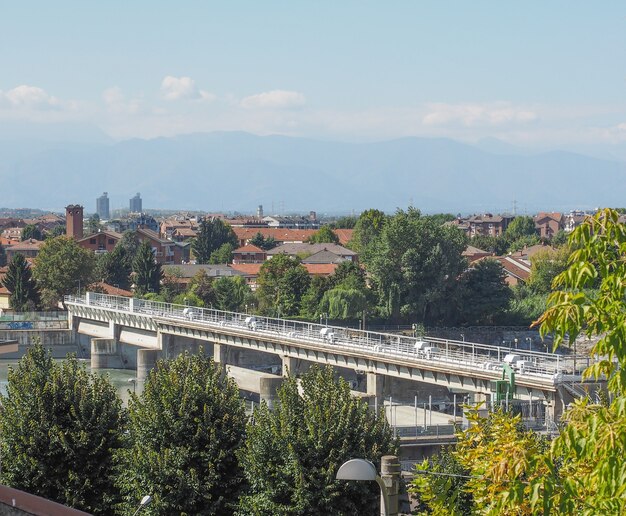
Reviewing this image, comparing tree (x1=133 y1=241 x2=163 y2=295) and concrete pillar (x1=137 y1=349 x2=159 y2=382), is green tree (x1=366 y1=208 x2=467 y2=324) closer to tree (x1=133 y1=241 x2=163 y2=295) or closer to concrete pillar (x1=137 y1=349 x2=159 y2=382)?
concrete pillar (x1=137 y1=349 x2=159 y2=382)

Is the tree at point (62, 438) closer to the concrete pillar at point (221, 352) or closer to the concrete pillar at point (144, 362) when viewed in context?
the concrete pillar at point (221, 352)

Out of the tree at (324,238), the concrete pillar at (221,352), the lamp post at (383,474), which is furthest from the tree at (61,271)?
the lamp post at (383,474)

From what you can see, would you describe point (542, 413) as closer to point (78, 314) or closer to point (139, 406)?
point (139, 406)

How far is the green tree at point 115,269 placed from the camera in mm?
114000

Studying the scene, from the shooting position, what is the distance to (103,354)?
288ft

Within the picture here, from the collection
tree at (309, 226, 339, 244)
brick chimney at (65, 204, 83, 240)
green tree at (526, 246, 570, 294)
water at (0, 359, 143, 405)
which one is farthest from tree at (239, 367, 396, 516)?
tree at (309, 226, 339, 244)

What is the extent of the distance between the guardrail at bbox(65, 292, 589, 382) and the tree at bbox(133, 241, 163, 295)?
9755 millimetres

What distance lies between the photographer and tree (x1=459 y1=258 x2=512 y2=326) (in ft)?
306

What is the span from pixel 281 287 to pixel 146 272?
699 inches

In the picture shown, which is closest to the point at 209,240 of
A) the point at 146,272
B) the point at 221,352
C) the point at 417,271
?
the point at 146,272

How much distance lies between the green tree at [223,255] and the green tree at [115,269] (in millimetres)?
26010

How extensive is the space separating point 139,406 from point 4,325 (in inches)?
2629

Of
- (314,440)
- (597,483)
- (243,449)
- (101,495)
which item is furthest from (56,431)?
(597,483)

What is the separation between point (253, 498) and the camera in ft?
82.8
